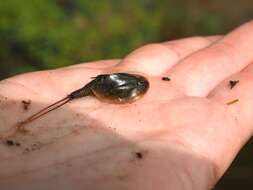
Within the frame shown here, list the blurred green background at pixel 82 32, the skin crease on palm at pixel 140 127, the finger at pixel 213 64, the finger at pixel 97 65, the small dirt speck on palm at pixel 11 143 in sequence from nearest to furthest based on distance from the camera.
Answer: the skin crease on palm at pixel 140 127
the small dirt speck on palm at pixel 11 143
the finger at pixel 213 64
the finger at pixel 97 65
the blurred green background at pixel 82 32

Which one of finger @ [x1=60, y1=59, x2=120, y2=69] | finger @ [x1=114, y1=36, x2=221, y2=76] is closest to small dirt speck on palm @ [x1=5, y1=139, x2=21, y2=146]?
finger @ [x1=60, y1=59, x2=120, y2=69]

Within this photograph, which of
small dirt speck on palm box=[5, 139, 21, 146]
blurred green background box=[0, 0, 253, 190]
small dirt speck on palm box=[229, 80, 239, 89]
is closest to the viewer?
small dirt speck on palm box=[5, 139, 21, 146]

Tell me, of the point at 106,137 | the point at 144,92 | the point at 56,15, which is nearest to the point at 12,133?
the point at 106,137

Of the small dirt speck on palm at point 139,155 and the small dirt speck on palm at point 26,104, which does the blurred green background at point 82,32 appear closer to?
the small dirt speck on palm at point 26,104

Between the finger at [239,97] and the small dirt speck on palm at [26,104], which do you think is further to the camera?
the small dirt speck on palm at [26,104]

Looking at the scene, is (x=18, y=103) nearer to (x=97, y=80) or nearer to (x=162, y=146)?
(x=97, y=80)

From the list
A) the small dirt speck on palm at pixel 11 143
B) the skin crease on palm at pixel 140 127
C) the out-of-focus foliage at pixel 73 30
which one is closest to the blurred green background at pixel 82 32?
the out-of-focus foliage at pixel 73 30

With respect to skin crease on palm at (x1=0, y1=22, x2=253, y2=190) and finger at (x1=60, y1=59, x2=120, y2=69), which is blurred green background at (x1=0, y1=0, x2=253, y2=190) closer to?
finger at (x1=60, y1=59, x2=120, y2=69)
